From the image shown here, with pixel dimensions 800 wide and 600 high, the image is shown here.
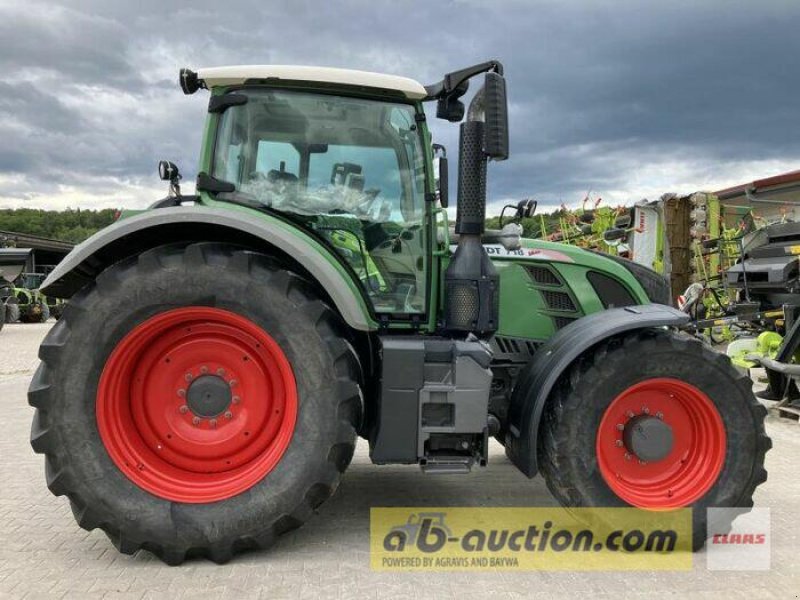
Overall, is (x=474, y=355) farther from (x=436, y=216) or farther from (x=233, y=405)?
(x=233, y=405)

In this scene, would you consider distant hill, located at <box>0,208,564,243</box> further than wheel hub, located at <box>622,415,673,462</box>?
Yes

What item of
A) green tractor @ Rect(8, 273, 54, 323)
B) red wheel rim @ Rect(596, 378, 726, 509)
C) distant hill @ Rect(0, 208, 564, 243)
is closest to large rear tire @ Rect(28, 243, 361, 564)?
red wheel rim @ Rect(596, 378, 726, 509)

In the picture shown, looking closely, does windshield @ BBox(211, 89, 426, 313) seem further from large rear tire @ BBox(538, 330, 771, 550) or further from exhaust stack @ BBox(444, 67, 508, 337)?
large rear tire @ BBox(538, 330, 771, 550)

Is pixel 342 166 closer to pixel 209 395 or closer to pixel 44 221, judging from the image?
pixel 209 395

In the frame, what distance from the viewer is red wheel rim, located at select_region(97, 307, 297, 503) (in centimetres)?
316

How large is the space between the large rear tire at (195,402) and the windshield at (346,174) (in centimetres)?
48

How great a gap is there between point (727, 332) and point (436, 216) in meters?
8.94

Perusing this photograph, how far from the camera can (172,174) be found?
154 inches

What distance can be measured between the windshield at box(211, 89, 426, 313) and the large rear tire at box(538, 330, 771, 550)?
39.4 inches

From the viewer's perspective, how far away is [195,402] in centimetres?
318

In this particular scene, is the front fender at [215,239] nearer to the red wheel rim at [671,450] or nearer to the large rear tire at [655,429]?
the large rear tire at [655,429]

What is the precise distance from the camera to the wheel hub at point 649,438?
334 cm

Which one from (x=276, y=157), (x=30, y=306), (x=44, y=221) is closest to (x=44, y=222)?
(x=44, y=221)

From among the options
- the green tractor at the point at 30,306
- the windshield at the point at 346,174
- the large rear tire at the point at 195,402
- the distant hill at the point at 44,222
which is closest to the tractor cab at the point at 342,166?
the windshield at the point at 346,174
